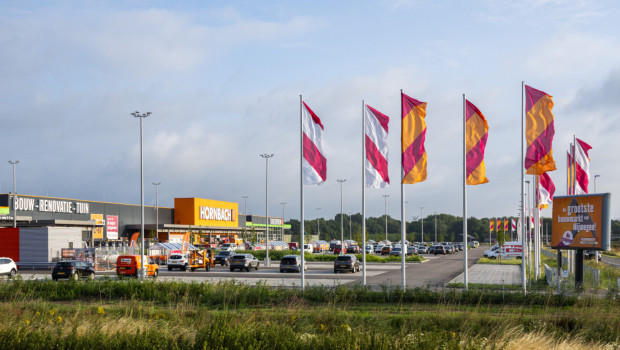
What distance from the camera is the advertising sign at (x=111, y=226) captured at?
77.7 metres

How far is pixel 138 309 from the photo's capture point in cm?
1606

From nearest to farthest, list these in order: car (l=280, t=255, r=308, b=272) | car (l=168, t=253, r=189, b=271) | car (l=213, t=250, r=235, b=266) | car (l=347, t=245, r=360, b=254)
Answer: car (l=280, t=255, r=308, b=272)
car (l=168, t=253, r=189, b=271)
car (l=213, t=250, r=235, b=266)
car (l=347, t=245, r=360, b=254)

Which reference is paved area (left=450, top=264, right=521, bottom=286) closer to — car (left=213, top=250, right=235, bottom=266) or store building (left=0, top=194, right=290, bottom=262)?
car (left=213, top=250, right=235, bottom=266)

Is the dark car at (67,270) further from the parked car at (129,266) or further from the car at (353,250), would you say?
the car at (353,250)

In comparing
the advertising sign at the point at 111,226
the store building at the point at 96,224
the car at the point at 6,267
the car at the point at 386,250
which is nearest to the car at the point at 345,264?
the store building at the point at 96,224

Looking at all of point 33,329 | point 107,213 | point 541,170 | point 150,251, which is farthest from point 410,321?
point 107,213

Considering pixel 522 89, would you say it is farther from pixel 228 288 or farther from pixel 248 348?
pixel 248 348

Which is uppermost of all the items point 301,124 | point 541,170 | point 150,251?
point 301,124

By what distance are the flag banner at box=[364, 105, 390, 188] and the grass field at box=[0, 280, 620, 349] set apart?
17.9 feet

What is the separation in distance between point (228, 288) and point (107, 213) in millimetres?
68572

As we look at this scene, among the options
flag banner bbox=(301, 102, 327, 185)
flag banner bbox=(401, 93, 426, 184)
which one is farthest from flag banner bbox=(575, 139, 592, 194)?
flag banner bbox=(301, 102, 327, 185)

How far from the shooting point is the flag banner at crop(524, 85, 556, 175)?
25750 millimetres

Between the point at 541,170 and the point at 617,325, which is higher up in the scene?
the point at 541,170

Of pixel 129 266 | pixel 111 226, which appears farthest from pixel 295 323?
pixel 111 226
